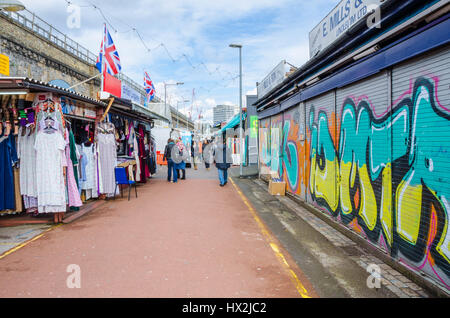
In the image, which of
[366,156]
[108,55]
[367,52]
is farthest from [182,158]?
[367,52]

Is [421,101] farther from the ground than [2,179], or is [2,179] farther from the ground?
[421,101]

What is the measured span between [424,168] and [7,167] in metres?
8.03

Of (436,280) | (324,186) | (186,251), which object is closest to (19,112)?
(186,251)

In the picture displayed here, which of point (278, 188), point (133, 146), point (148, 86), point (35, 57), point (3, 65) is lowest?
point (278, 188)

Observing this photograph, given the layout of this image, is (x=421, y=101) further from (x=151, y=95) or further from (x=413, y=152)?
(x=151, y=95)

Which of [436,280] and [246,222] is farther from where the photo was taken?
[246,222]

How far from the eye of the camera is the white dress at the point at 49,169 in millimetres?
6309

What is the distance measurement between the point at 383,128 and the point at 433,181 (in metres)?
1.30

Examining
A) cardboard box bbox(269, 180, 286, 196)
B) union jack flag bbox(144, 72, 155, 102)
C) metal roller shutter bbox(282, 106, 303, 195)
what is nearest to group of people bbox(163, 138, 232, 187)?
metal roller shutter bbox(282, 106, 303, 195)

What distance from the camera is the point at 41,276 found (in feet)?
13.2

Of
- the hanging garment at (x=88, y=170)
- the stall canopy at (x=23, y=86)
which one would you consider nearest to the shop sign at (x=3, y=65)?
the stall canopy at (x=23, y=86)

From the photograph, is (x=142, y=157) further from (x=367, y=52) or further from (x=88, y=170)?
(x=367, y=52)

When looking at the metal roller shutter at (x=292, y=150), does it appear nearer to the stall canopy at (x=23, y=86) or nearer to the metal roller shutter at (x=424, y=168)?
the metal roller shutter at (x=424, y=168)

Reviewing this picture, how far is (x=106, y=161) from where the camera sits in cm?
923
